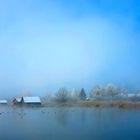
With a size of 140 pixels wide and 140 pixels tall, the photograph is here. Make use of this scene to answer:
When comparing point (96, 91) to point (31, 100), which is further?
point (96, 91)

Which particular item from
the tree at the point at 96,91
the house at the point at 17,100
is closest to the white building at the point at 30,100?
the house at the point at 17,100

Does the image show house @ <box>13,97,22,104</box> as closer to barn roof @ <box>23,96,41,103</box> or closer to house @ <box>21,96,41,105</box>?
house @ <box>21,96,41,105</box>

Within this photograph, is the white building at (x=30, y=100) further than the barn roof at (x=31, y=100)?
No

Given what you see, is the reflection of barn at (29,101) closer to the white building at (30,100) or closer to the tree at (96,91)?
the white building at (30,100)

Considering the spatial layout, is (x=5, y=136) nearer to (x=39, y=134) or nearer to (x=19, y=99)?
(x=39, y=134)

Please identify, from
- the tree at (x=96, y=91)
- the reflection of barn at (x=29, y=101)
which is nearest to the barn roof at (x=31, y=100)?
the reflection of barn at (x=29, y=101)

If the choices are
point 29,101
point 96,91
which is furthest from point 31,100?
point 96,91

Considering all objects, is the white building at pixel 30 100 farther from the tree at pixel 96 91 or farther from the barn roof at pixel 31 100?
the tree at pixel 96 91

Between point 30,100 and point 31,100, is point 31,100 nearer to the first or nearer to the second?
point 31,100

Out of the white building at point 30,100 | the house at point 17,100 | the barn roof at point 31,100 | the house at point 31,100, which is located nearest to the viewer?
the house at point 31,100

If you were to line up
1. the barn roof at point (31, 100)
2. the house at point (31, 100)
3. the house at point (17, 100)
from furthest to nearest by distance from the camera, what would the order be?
the house at point (17, 100) < the barn roof at point (31, 100) < the house at point (31, 100)

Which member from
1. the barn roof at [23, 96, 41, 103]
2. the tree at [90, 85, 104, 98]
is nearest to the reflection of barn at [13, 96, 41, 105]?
the barn roof at [23, 96, 41, 103]

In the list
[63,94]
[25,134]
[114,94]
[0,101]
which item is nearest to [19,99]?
[63,94]

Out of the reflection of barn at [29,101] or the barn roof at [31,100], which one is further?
the barn roof at [31,100]
